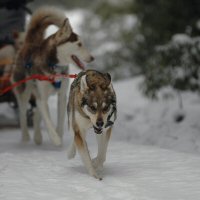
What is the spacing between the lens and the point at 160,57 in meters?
12.5

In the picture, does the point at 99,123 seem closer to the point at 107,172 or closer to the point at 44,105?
the point at 107,172

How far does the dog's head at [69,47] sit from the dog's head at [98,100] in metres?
2.10

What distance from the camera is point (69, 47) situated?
Result: 7.80 m

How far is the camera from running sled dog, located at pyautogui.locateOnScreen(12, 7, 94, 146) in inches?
306

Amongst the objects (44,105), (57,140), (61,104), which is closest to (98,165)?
(57,140)

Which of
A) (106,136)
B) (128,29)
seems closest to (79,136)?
(106,136)

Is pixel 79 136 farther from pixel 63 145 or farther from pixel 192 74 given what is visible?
pixel 192 74

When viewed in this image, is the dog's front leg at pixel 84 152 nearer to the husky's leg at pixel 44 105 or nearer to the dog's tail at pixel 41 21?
the husky's leg at pixel 44 105

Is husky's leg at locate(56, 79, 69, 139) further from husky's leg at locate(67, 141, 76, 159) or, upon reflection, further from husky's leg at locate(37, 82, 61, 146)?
husky's leg at locate(67, 141, 76, 159)

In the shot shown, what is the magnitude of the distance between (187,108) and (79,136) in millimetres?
6980

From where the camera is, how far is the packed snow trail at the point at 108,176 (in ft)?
16.5

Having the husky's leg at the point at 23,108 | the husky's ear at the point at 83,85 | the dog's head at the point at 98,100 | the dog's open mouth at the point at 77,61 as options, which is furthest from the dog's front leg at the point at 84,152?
the husky's leg at the point at 23,108

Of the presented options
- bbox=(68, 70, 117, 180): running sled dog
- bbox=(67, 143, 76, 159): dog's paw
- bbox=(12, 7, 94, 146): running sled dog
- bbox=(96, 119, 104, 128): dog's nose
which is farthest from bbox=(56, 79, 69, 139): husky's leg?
bbox=(96, 119, 104, 128): dog's nose

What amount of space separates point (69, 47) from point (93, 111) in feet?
8.04
